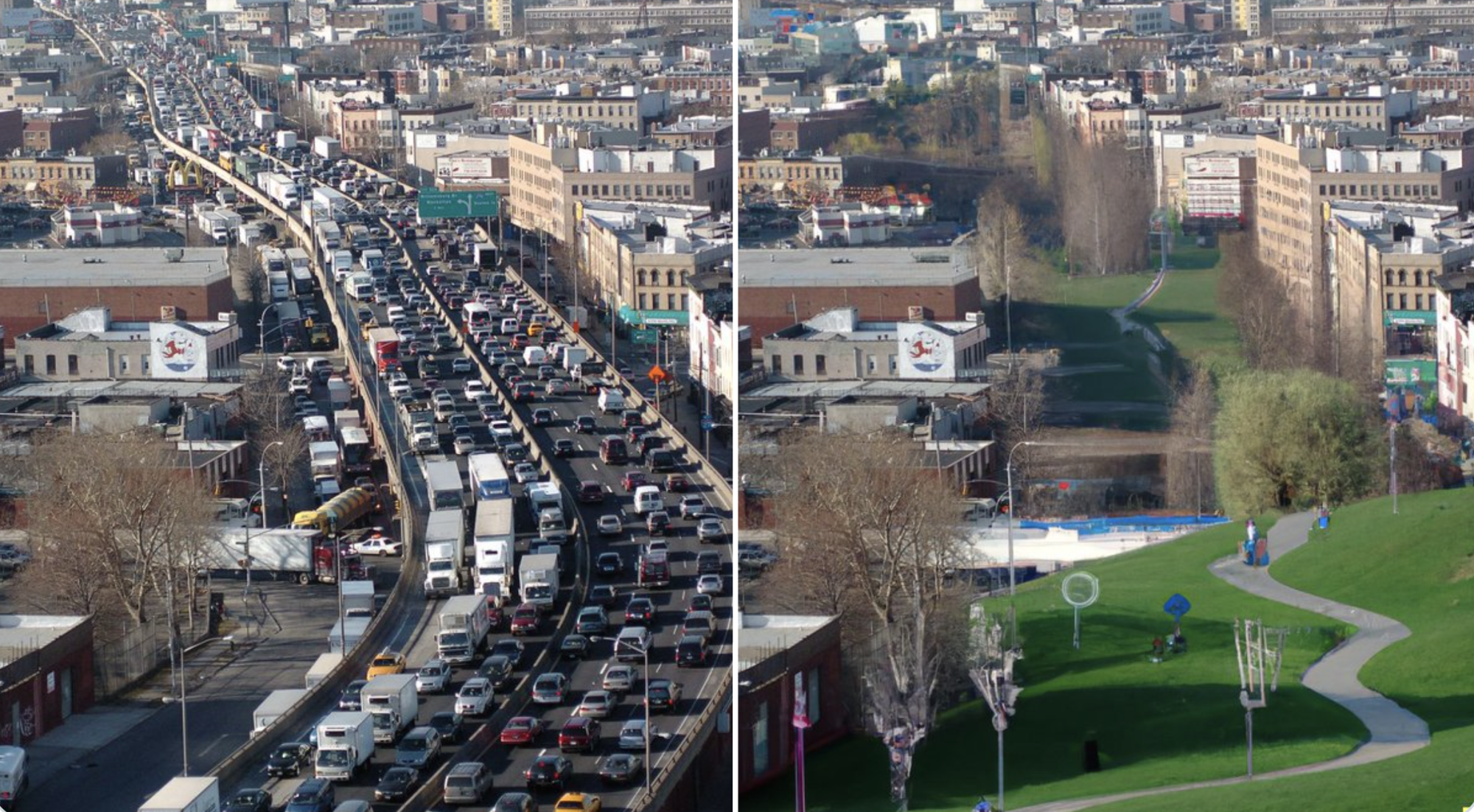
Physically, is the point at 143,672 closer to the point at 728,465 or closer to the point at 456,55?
the point at 728,465

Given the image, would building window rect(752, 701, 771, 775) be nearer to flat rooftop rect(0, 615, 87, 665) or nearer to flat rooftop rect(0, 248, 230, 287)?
flat rooftop rect(0, 615, 87, 665)

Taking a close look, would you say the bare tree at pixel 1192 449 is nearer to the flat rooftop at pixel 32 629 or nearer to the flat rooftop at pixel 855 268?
the flat rooftop at pixel 855 268

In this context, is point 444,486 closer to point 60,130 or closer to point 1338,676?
point 60,130

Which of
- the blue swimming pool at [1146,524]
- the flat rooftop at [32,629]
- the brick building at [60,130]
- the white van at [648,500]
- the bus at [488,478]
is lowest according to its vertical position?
the white van at [648,500]

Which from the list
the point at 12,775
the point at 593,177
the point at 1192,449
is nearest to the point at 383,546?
the point at 12,775

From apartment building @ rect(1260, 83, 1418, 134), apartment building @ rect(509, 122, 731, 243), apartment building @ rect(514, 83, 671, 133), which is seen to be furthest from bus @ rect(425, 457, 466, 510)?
apartment building @ rect(1260, 83, 1418, 134)

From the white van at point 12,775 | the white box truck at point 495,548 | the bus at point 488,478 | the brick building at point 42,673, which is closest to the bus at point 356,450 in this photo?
the bus at point 488,478

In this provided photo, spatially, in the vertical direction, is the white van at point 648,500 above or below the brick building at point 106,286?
below
